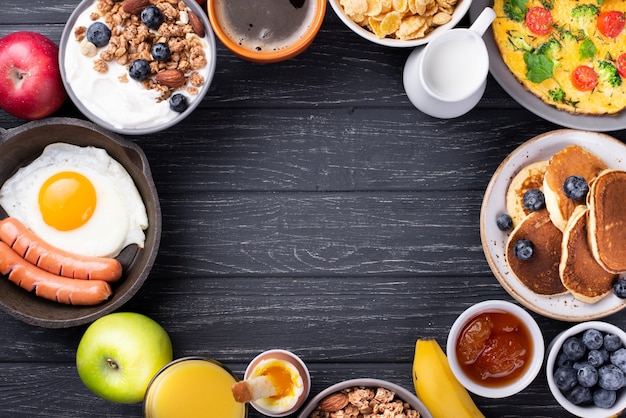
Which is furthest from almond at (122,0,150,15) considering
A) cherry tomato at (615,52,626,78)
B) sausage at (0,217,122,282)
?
cherry tomato at (615,52,626,78)

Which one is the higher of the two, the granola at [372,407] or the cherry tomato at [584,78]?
the cherry tomato at [584,78]

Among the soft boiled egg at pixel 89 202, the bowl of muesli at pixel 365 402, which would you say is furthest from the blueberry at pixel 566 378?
the soft boiled egg at pixel 89 202

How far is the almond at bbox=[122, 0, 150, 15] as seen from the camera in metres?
1.81

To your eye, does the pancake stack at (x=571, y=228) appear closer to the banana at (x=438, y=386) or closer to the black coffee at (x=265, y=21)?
the banana at (x=438, y=386)

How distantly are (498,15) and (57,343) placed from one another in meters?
1.53

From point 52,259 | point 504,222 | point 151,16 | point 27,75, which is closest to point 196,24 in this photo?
point 151,16

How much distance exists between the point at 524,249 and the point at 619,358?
14.7 inches

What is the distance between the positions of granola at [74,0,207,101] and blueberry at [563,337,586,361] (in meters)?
1.19

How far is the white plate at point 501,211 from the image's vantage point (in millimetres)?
1893

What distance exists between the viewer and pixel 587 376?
1824 mm

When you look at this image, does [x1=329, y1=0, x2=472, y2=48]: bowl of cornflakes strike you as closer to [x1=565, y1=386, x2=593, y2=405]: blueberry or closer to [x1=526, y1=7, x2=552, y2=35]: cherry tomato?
[x1=526, y1=7, x2=552, y2=35]: cherry tomato

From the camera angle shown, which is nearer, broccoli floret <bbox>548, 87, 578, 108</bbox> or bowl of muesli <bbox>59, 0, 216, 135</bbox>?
bowl of muesli <bbox>59, 0, 216, 135</bbox>

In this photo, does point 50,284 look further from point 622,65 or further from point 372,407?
point 622,65

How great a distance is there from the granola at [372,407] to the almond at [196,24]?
3.32ft
